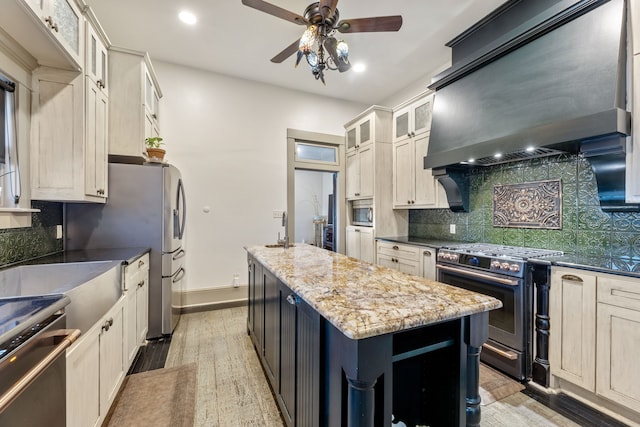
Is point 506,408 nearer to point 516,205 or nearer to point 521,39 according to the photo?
point 516,205

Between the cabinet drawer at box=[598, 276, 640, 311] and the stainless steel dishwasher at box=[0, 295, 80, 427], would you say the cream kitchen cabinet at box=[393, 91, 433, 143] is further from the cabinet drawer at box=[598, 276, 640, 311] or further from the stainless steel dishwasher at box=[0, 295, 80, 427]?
the stainless steel dishwasher at box=[0, 295, 80, 427]

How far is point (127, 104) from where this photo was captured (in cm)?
269

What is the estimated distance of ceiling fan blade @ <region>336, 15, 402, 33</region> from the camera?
6.26 ft

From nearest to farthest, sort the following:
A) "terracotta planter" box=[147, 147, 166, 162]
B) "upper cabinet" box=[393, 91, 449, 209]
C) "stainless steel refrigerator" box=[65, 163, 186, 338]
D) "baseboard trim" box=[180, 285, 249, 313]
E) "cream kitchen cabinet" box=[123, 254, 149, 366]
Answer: "cream kitchen cabinet" box=[123, 254, 149, 366]
"stainless steel refrigerator" box=[65, 163, 186, 338]
"terracotta planter" box=[147, 147, 166, 162]
"upper cabinet" box=[393, 91, 449, 209]
"baseboard trim" box=[180, 285, 249, 313]

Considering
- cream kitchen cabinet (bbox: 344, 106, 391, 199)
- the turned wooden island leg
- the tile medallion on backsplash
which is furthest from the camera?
cream kitchen cabinet (bbox: 344, 106, 391, 199)

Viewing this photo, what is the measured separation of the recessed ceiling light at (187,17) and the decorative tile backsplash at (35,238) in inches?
83.4

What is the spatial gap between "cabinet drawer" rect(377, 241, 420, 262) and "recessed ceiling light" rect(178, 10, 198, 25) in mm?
3328

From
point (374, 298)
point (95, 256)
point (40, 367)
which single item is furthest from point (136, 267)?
point (374, 298)

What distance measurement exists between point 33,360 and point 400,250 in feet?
10.3

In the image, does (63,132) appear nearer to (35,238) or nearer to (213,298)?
(35,238)

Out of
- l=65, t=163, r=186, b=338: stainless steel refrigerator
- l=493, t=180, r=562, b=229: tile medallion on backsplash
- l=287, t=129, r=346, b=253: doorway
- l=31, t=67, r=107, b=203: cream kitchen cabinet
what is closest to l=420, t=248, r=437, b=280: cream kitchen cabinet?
l=493, t=180, r=562, b=229: tile medallion on backsplash

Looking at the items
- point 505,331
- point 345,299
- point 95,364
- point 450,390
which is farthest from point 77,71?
point 505,331

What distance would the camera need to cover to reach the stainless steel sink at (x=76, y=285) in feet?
4.25

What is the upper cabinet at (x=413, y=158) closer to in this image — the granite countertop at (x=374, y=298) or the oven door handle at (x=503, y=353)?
the oven door handle at (x=503, y=353)
